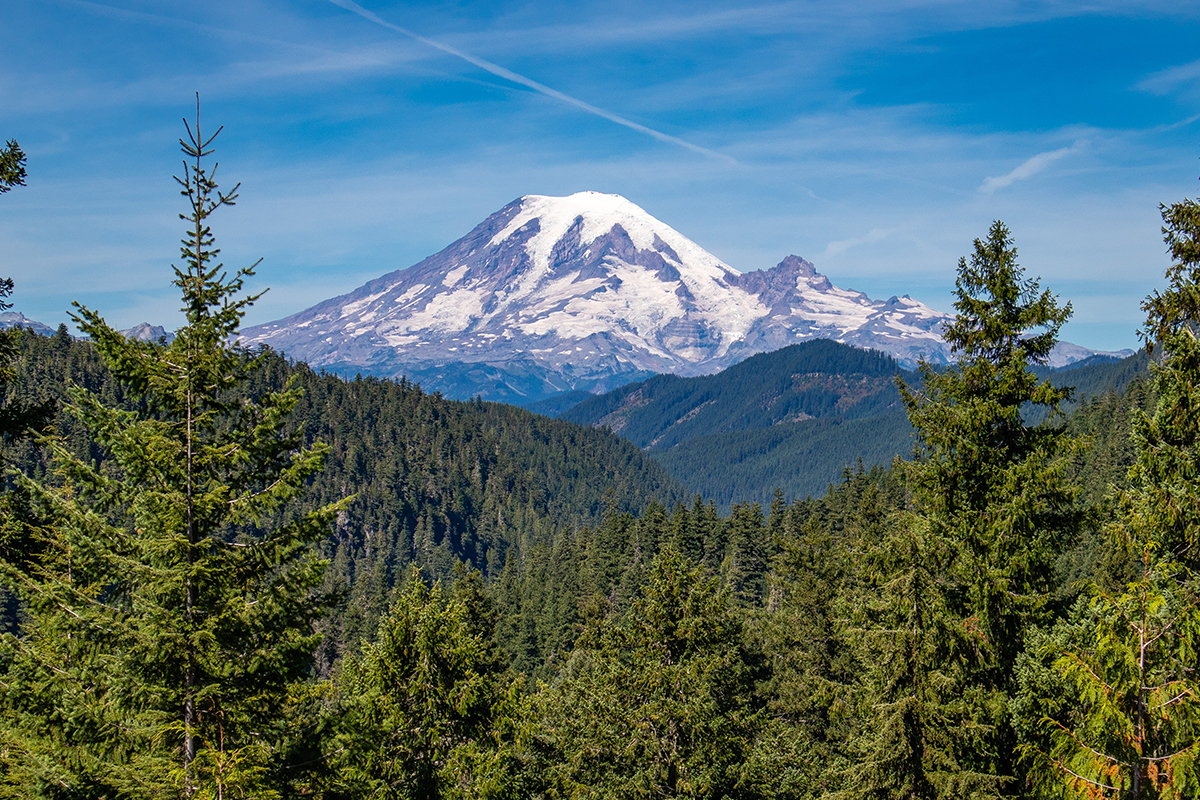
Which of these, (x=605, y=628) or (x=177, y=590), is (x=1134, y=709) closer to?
(x=177, y=590)

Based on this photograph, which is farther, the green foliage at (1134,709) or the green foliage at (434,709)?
the green foliage at (434,709)

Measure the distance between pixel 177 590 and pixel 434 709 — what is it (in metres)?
7.05

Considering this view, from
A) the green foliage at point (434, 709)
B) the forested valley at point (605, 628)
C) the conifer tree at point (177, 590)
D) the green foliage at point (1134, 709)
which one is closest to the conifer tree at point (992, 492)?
the forested valley at point (605, 628)

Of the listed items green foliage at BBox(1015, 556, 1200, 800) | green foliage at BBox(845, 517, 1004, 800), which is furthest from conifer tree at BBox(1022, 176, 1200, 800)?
green foliage at BBox(845, 517, 1004, 800)

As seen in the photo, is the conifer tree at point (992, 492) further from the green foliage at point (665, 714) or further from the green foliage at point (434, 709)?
the green foliage at point (434, 709)

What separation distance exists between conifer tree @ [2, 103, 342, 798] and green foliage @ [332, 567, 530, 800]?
4.08m

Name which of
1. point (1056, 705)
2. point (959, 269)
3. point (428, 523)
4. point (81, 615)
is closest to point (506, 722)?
point (81, 615)

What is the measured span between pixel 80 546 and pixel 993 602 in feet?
47.8

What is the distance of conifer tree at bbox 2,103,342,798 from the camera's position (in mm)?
8859

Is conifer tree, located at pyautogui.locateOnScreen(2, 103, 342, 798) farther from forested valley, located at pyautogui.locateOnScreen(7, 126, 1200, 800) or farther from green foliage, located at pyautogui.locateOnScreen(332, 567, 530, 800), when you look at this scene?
green foliage, located at pyautogui.locateOnScreen(332, 567, 530, 800)

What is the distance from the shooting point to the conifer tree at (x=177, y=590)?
8859 millimetres

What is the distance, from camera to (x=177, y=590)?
30.8 feet

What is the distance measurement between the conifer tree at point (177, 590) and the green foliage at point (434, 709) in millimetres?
4080

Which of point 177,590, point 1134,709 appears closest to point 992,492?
point 1134,709
